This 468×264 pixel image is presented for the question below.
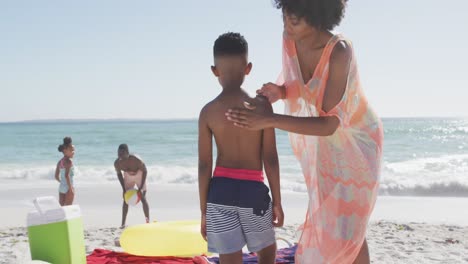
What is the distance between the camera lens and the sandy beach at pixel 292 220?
5.86m

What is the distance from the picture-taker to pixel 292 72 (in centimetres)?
283

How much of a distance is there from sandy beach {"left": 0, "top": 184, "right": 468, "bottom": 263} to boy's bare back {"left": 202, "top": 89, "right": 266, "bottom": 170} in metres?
2.50

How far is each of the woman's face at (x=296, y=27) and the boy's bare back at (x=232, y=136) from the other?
0.38m

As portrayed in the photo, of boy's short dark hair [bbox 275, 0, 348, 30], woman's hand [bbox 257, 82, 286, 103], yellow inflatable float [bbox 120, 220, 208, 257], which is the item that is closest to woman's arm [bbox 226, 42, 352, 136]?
boy's short dark hair [bbox 275, 0, 348, 30]

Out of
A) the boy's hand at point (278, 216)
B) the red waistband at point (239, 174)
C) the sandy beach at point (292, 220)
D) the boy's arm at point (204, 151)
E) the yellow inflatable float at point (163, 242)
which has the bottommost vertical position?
the sandy beach at point (292, 220)

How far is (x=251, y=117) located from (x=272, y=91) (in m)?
0.45

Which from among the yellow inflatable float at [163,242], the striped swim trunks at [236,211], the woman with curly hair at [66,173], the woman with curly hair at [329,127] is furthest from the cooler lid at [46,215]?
the woman with curly hair at [66,173]

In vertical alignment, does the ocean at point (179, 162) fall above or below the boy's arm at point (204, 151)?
below

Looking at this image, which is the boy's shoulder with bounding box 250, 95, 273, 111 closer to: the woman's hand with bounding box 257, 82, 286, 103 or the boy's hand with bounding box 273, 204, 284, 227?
the woman's hand with bounding box 257, 82, 286, 103

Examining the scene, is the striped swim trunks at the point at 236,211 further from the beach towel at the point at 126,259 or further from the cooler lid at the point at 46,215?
the beach towel at the point at 126,259

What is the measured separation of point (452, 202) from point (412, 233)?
506 centimetres

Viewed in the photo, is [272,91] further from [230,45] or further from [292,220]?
[292,220]

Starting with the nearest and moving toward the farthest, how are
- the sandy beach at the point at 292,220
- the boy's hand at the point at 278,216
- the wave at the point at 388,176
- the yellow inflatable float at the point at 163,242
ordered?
the boy's hand at the point at 278,216
the yellow inflatable float at the point at 163,242
the sandy beach at the point at 292,220
the wave at the point at 388,176

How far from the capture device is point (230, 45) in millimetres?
2809
